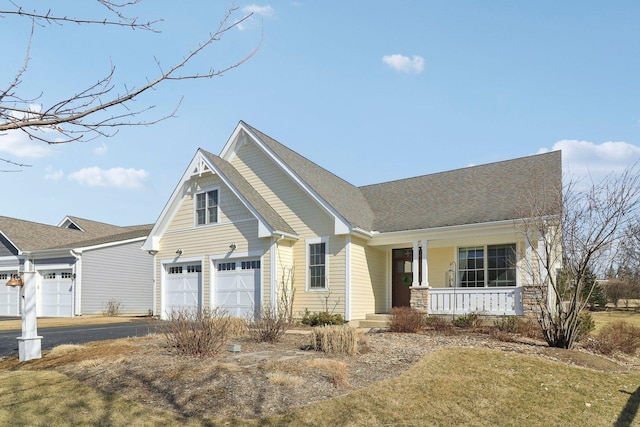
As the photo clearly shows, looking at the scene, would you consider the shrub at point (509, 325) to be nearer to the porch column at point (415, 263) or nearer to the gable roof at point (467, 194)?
the gable roof at point (467, 194)

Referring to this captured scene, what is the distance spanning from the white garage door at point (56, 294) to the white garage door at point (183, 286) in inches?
306

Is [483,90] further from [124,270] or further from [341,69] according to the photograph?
[124,270]

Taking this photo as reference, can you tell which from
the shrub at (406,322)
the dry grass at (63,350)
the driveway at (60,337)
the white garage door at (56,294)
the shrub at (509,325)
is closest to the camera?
the dry grass at (63,350)

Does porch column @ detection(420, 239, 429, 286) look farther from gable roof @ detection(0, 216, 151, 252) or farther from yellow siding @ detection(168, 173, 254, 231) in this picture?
gable roof @ detection(0, 216, 151, 252)


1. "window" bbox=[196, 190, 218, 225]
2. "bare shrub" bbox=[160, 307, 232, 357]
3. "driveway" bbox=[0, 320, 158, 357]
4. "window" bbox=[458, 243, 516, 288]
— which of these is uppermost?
"window" bbox=[196, 190, 218, 225]

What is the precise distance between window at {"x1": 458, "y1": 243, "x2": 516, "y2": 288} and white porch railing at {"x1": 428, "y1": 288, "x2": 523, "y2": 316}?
5.43 ft

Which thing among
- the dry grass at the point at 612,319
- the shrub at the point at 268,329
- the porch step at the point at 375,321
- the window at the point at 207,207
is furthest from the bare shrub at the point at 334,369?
the dry grass at the point at 612,319

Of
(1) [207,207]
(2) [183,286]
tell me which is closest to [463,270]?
(1) [207,207]

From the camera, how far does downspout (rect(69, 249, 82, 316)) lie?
25047 millimetres

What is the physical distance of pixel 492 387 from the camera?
798 cm

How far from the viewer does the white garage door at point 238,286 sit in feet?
60.8

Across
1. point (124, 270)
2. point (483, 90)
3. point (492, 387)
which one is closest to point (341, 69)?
point (483, 90)

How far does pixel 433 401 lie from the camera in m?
7.22

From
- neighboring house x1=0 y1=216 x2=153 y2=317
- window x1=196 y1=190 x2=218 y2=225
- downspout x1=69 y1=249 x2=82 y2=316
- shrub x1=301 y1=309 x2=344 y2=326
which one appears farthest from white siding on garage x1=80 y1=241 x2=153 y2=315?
shrub x1=301 y1=309 x2=344 y2=326
